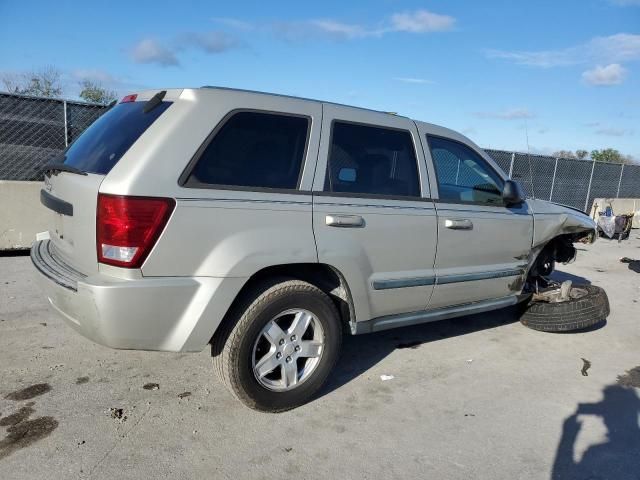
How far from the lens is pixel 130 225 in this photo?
2625 millimetres

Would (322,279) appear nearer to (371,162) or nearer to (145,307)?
(371,162)

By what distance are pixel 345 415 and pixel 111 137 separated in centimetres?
230

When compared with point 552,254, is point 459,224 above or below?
above

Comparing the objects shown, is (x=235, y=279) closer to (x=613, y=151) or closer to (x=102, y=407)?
(x=102, y=407)

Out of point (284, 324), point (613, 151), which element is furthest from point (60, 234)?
point (613, 151)

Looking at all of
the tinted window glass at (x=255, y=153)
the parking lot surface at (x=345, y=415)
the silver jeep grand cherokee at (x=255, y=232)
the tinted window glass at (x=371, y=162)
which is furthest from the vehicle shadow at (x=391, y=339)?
the tinted window glass at (x=255, y=153)

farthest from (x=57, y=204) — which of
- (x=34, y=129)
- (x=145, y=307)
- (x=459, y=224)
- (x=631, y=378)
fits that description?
(x=34, y=129)

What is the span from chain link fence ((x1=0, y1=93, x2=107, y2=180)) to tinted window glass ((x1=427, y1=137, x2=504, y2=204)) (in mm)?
5749

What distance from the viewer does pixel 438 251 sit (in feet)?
12.8

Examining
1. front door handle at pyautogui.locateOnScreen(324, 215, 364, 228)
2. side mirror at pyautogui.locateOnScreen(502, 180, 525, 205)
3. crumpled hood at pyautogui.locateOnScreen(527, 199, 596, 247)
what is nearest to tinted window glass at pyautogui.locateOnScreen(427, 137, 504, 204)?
side mirror at pyautogui.locateOnScreen(502, 180, 525, 205)

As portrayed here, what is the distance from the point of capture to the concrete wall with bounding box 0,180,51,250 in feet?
21.9

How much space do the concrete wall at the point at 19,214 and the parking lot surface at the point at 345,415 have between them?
231cm

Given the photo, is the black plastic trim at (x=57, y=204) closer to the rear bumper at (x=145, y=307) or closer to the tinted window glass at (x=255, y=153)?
the rear bumper at (x=145, y=307)

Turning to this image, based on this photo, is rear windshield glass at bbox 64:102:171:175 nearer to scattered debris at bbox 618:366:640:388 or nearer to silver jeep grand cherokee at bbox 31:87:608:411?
silver jeep grand cherokee at bbox 31:87:608:411
